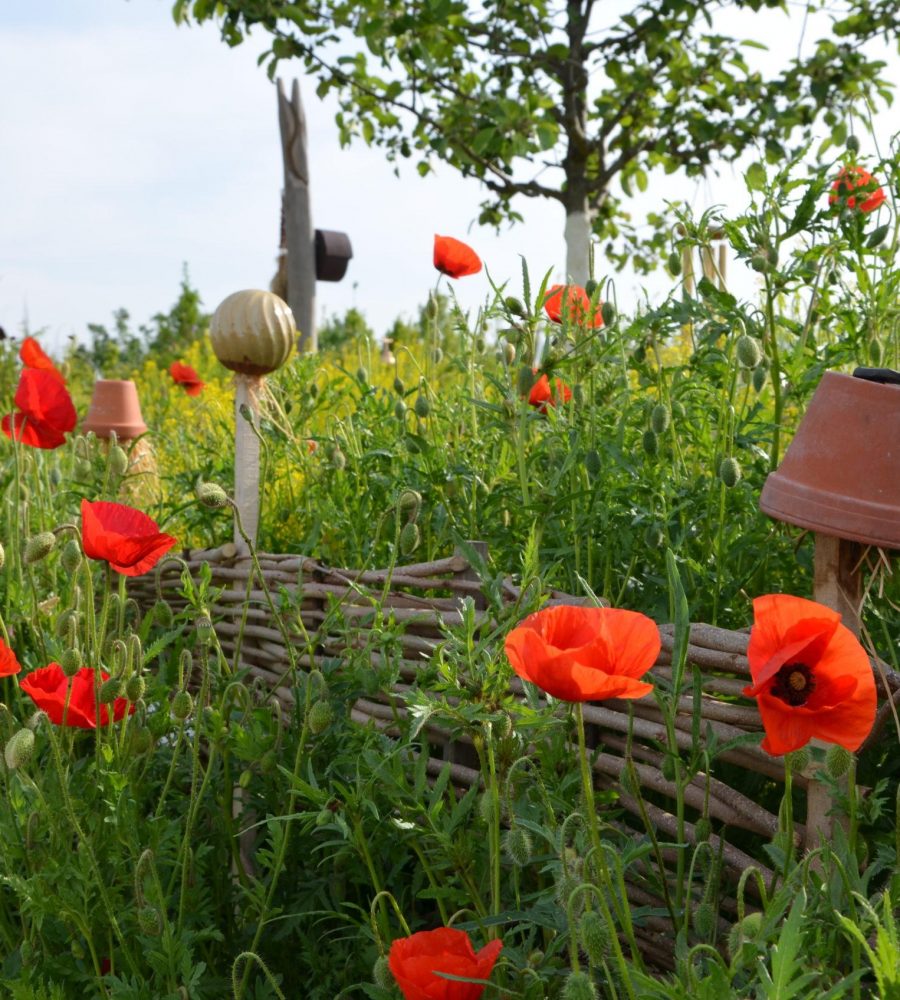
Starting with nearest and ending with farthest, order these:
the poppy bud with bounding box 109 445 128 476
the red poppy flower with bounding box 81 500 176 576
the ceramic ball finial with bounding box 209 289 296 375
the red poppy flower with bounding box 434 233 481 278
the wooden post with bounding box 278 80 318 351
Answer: the red poppy flower with bounding box 81 500 176 576 < the poppy bud with bounding box 109 445 128 476 < the ceramic ball finial with bounding box 209 289 296 375 < the red poppy flower with bounding box 434 233 481 278 < the wooden post with bounding box 278 80 318 351

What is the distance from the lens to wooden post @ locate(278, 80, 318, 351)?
6.32 metres

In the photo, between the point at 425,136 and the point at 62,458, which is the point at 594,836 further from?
the point at 425,136

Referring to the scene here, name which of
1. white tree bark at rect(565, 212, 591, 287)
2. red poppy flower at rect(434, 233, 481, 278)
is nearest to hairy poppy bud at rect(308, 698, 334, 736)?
red poppy flower at rect(434, 233, 481, 278)

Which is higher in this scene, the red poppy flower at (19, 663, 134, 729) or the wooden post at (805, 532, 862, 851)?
the wooden post at (805, 532, 862, 851)

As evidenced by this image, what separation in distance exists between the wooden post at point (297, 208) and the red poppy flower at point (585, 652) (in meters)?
5.38

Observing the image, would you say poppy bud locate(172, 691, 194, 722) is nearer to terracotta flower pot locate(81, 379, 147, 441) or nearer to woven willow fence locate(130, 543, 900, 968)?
woven willow fence locate(130, 543, 900, 968)

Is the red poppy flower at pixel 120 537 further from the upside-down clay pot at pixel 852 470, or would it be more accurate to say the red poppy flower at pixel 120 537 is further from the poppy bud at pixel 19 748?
the upside-down clay pot at pixel 852 470

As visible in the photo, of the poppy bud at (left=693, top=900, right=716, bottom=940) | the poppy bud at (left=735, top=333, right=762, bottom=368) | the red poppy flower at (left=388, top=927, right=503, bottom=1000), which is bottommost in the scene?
the poppy bud at (left=693, top=900, right=716, bottom=940)

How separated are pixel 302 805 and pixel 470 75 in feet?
18.5

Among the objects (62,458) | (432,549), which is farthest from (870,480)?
(62,458)

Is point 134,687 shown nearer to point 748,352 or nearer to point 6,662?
point 6,662

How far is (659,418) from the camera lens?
1.64m

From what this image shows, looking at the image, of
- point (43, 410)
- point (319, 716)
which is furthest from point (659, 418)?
point (43, 410)

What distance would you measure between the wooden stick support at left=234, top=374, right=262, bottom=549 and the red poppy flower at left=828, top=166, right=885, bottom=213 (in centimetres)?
96
